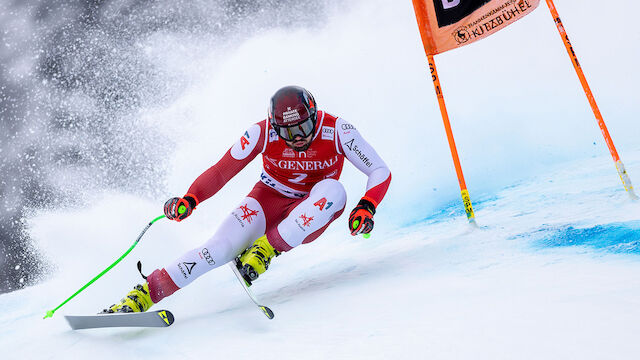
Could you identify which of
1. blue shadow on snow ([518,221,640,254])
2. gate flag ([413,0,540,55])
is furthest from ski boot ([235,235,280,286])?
gate flag ([413,0,540,55])

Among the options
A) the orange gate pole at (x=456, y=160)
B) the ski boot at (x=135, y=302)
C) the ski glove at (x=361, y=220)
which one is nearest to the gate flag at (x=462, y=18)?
the orange gate pole at (x=456, y=160)

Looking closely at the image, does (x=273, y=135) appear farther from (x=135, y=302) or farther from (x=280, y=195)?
(x=135, y=302)

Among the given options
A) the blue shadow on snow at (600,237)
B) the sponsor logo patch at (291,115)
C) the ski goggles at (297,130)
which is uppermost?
the sponsor logo patch at (291,115)

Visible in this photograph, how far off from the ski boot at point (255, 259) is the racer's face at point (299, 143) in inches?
23.1

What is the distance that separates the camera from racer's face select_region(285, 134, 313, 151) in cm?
291

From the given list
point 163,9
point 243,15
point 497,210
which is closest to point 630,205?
point 497,210

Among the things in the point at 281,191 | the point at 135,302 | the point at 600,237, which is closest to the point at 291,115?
the point at 281,191

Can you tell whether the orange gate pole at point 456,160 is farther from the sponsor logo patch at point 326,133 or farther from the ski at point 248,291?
the ski at point 248,291

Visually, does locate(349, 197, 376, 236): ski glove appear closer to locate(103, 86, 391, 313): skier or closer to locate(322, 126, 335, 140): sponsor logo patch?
locate(103, 86, 391, 313): skier

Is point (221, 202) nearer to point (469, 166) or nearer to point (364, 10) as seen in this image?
point (469, 166)

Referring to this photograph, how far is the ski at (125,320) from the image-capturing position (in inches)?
93.7

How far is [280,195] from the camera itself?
327 cm

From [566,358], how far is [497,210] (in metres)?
2.45

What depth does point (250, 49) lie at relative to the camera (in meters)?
8.30
